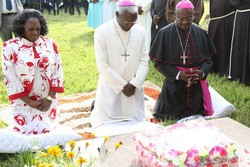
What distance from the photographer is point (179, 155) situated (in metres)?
2.56

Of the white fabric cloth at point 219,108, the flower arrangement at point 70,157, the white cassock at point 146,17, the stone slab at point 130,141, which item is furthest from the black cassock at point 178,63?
the white cassock at point 146,17

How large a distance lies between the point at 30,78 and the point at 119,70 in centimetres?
136

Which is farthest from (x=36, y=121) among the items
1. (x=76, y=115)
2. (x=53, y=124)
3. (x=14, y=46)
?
(x=76, y=115)

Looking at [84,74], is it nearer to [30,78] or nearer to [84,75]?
[84,75]

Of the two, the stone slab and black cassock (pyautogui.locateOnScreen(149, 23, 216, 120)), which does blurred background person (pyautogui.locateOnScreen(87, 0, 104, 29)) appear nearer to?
black cassock (pyautogui.locateOnScreen(149, 23, 216, 120))

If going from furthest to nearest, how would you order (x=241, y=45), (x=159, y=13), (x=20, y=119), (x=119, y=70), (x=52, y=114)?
(x=159, y=13), (x=241, y=45), (x=119, y=70), (x=52, y=114), (x=20, y=119)

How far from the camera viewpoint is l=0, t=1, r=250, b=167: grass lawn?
611cm

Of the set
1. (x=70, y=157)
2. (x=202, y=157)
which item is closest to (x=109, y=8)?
(x=202, y=157)

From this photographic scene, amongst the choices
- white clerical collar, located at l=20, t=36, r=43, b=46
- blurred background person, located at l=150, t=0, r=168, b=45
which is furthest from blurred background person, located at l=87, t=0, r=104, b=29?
white clerical collar, located at l=20, t=36, r=43, b=46

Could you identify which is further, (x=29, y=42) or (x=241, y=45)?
(x=241, y=45)

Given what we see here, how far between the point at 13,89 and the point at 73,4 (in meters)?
15.7

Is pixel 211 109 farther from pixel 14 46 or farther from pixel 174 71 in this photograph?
pixel 14 46

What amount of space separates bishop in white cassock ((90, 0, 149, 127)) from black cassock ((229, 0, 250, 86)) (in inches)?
116

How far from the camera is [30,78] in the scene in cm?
445
